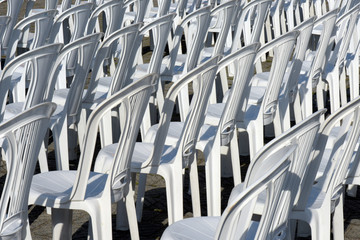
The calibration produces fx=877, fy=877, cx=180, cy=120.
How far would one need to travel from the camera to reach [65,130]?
561cm

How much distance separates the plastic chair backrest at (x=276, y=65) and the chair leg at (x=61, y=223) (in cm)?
152

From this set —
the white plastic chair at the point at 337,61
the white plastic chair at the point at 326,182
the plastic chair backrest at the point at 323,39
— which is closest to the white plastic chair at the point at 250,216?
the white plastic chair at the point at 326,182

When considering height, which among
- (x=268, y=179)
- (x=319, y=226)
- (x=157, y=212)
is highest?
(x=268, y=179)

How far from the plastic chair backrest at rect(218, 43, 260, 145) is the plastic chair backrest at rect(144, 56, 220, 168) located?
0.22 m

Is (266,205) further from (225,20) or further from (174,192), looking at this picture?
(225,20)

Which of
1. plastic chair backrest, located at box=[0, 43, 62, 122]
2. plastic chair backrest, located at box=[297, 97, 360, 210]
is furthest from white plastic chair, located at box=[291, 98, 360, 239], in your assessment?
plastic chair backrest, located at box=[0, 43, 62, 122]

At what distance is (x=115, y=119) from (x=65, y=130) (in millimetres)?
1189

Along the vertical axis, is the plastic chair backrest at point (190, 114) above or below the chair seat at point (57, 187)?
above

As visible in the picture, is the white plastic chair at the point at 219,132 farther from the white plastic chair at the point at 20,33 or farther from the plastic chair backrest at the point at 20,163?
the plastic chair backrest at the point at 20,163

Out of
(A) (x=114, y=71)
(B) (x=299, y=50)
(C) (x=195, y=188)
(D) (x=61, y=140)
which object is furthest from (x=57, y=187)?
(B) (x=299, y=50)

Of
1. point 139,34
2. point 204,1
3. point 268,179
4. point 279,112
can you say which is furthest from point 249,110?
point 204,1

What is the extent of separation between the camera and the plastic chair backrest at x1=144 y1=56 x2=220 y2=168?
457cm

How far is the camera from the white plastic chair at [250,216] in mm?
2895

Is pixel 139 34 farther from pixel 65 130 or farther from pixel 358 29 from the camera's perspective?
pixel 358 29
